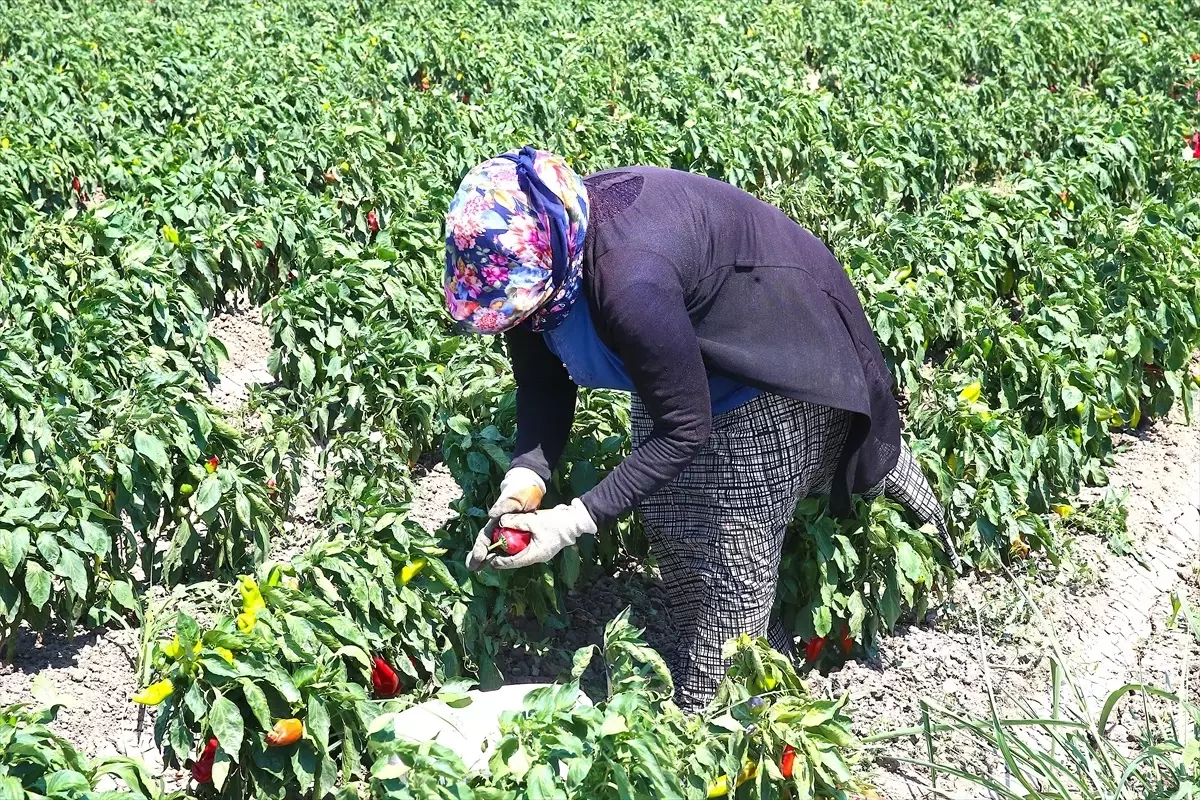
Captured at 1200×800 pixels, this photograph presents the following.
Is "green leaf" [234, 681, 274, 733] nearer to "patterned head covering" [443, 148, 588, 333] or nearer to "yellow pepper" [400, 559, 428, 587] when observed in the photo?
"yellow pepper" [400, 559, 428, 587]

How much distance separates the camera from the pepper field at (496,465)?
234cm

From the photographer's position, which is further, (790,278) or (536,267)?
(790,278)

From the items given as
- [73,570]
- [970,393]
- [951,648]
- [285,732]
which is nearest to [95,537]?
[73,570]

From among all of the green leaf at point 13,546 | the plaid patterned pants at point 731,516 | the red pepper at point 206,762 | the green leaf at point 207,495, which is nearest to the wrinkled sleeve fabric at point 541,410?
the plaid patterned pants at point 731,516

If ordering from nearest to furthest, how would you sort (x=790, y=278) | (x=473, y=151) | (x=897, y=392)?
1. (x=790, y=278)
2. (x=897, y=392)
3. (x=473, y=151)

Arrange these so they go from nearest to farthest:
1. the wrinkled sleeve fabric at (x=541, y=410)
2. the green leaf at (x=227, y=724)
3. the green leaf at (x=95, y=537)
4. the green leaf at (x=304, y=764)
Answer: the green leaf at (x=227, y=724)
the green leaf at (x=304, y=764)
the wrinkled sleeve fabric at (x=541, y=410)
the green leaf at (x=95, y=537)

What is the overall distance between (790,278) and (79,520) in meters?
1.94

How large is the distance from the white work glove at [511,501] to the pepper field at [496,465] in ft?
0.74

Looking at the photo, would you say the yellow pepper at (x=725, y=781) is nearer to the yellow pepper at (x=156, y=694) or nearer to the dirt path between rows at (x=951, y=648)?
the dirt path between rows at (x=951, y=648)

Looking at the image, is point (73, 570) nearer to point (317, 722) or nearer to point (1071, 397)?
point (317, 722)

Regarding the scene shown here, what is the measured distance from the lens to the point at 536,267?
2.21m

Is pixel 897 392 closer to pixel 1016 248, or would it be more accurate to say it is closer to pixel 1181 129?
pixel 1016 248

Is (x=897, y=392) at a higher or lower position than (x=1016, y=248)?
lower

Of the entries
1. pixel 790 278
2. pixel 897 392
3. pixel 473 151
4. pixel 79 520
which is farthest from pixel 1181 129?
pixel 79 520
